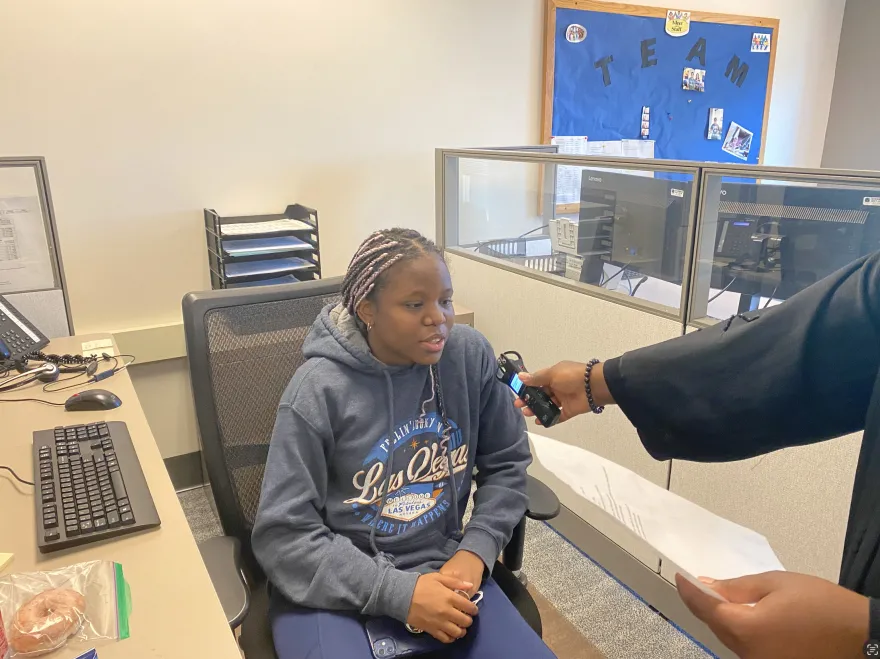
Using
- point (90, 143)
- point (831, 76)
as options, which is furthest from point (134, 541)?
point (831, 76)

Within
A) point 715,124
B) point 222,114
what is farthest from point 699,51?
point 222,114

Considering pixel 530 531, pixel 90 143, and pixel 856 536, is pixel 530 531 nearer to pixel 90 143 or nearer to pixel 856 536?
pixel 856 536

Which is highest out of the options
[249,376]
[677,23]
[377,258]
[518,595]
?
[677,23]

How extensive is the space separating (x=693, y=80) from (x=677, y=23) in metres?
0.32

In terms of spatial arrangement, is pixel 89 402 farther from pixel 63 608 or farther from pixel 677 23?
pixel 677 23

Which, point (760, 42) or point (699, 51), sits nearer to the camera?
point (699, 51)

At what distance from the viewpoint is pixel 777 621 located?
56 cm

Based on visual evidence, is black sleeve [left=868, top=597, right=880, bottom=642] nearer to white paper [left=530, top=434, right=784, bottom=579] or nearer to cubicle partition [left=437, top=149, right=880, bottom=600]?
white paper [left=530, top=434, right=784, bottom=579]

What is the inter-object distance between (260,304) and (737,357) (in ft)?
2.87

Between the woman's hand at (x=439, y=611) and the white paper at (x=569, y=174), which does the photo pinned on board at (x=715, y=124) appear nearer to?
the white paper at (x=569, y=174)

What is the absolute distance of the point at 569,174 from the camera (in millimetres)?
2775

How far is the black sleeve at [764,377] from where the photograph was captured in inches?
28.8

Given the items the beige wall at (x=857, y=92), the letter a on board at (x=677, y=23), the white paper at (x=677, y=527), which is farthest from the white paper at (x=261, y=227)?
the beige wall at (x=857, y=92)

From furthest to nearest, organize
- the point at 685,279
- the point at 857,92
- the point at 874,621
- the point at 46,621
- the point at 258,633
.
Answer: the point at 857,92 < the point at 685,279 < the point at 258,633 < the point at 46,621 < the point at 874,621
